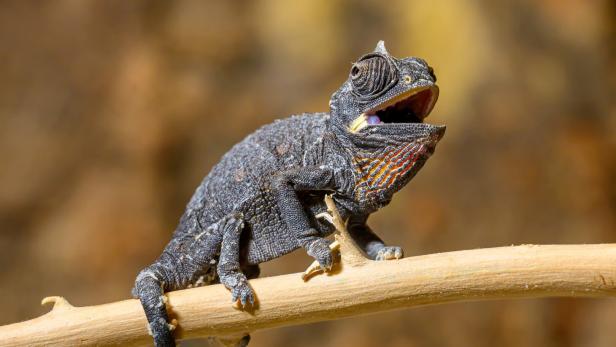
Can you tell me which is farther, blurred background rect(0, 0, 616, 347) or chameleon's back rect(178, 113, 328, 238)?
blurred background rect(0, 0, 616, 347)

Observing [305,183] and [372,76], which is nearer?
[372,76]

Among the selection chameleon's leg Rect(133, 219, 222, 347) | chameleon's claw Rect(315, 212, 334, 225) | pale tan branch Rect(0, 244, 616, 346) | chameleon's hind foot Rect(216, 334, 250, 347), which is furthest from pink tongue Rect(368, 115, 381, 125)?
chameleon's hind foot Rect(216, 334, 250, 347)

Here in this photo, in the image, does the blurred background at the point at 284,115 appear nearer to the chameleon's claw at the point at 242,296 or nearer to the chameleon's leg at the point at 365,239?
the chameleon's leg at the point at 365,239

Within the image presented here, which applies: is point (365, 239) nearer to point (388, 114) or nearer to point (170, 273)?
point (388, 114)

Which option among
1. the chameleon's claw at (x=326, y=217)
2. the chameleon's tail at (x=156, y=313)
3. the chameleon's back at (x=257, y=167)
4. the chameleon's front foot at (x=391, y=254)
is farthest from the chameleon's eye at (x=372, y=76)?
the chameleon's tail at (x=156, y=313)

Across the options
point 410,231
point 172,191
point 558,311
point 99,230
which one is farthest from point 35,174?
point 558,311

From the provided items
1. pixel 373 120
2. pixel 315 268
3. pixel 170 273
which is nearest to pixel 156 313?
pixel 170 273

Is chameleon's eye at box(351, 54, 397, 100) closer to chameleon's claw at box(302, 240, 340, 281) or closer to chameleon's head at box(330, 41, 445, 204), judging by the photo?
chameleon's head at box(330, 41, 445, 204)
